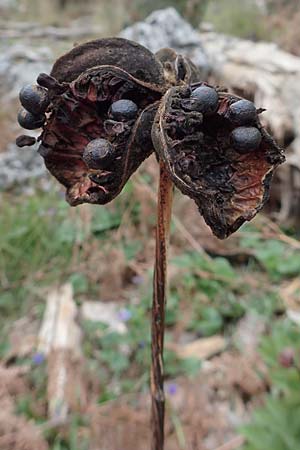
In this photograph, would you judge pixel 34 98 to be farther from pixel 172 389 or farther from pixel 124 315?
pixel 124 315

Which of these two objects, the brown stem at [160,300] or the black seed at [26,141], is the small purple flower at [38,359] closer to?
the brown stem at [160,300]

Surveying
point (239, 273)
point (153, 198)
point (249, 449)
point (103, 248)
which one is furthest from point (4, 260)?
point (249, 449)

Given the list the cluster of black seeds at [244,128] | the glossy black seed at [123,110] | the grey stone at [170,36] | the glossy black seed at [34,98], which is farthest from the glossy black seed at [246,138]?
the grey stone at [170,36]

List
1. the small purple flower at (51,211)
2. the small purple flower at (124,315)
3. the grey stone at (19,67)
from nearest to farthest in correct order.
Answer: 1. the small purple flower at (124,315)
2. the small purple flower at (51,211)
3. the grey stone at (19,67)

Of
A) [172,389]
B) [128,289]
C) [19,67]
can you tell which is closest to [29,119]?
[172,389]

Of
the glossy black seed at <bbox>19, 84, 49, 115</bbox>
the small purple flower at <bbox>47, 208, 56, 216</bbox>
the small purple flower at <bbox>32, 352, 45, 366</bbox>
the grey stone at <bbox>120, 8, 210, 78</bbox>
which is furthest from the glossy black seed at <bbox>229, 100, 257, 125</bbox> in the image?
the grey stone at <bbox>120, 8, 210, 78</bbox>

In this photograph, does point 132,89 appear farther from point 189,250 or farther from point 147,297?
point 189,250
